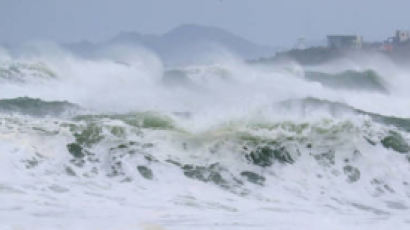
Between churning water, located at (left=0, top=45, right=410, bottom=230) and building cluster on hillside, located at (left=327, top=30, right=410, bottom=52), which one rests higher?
building cluster on hillside, located at (left=327, top=30, right=410, bottom=52)

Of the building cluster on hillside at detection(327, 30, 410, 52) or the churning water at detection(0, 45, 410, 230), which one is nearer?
the churning water at detection(0, 45, 410, 230)

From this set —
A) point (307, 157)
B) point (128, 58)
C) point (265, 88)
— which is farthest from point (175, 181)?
point (128, 58)

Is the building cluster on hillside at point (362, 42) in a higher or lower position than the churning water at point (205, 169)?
higher

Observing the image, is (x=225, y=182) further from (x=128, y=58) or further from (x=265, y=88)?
(x=128, y=58)

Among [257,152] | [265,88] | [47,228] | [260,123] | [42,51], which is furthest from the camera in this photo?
[42,51]

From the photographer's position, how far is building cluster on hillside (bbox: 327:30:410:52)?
48.6m

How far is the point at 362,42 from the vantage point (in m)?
53.0

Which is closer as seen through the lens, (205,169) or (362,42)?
(205,169)

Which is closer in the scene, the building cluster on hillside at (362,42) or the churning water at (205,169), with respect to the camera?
the churning water at (205,169)

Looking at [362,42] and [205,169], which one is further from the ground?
[362,42]

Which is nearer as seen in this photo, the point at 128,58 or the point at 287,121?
the point at 287,121

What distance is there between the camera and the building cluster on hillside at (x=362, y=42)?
159 feet

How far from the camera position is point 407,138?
10617mm

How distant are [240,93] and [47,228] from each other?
1144 centimetres
